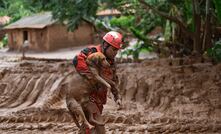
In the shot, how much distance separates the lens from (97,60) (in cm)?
521

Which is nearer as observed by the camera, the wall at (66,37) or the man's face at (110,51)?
the man's face at (110,51)

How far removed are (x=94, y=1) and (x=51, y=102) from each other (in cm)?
319

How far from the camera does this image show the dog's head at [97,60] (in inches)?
205

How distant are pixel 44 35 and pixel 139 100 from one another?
16537 millimetres

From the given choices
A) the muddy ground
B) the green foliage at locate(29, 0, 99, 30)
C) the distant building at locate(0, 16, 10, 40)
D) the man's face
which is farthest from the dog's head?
the distant building at locate(0, 16, 10, 40)

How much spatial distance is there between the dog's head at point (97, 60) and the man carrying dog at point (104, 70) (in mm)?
90

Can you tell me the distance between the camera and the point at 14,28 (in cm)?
2770

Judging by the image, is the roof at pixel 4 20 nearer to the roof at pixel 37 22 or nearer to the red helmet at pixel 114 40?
the roof at pixel 37 22

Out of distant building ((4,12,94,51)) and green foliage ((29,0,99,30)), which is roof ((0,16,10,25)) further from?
green foliage ((29,0,99,30))

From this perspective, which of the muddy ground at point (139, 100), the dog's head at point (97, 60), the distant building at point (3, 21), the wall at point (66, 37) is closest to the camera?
the dog's head at point (97, 60)

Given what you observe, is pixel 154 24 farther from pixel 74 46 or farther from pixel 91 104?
pixel 74 46

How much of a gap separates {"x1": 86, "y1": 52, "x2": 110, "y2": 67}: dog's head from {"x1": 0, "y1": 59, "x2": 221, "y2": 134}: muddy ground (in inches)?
124

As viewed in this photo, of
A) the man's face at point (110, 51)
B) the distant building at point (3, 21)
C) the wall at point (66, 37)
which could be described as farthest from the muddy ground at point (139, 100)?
the distant building at point (3, 21)

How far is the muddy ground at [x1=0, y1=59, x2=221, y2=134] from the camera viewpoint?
8570mm
